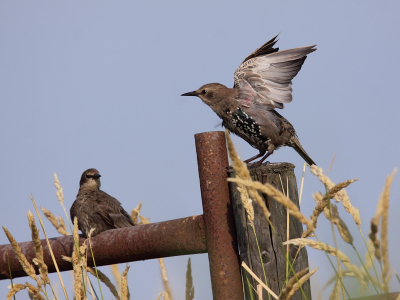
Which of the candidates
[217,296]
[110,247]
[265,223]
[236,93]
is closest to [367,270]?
[265,223]

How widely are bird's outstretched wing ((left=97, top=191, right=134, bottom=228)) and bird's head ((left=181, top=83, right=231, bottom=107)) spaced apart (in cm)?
151

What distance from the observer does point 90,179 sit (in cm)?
627

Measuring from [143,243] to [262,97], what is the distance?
2287 millimetres

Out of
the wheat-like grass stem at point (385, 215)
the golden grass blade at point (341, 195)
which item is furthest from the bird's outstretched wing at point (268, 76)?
the wheat-like grass stem at point (385, 215)

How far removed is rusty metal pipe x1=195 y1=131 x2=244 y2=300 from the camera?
2557 millimetres

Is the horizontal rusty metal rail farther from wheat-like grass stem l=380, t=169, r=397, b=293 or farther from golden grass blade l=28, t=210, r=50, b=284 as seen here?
wheat-like grass stem l=380, t=169, r=397, b=293

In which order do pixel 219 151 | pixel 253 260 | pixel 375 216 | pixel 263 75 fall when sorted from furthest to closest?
pixel 263 75, pixel 219 151, pixel 253 260, pixel 375 216

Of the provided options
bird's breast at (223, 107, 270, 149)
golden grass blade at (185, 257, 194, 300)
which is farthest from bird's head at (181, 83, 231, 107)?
golden grass blade at (185, 257, 194, 300)

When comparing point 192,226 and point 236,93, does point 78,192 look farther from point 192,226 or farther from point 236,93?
point 192,226

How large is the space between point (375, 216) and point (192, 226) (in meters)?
1.79

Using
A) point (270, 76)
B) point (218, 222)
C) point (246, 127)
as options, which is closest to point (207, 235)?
point (218, 222)

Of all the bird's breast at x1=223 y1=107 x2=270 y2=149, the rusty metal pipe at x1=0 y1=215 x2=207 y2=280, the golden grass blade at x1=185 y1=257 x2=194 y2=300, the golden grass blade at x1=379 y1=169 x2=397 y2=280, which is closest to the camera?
the golden grass blade at x1=379 y1=169 x2=397 y2=280

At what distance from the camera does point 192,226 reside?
270 cm

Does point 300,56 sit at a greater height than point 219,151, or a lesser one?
greater
